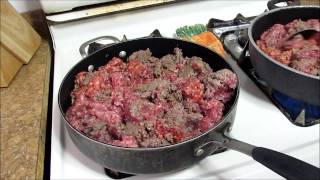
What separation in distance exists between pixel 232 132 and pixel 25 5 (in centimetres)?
68

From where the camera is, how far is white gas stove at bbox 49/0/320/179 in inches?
21.6

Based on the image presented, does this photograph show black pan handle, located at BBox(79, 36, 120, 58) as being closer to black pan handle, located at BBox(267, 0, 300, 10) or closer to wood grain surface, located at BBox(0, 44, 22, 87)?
wood grain surface, located at BBox(0, 44, 22, 87)

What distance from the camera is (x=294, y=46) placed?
662 mm

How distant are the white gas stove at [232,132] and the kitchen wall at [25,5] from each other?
17cm

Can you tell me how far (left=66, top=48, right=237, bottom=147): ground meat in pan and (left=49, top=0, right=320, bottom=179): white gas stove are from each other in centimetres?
7

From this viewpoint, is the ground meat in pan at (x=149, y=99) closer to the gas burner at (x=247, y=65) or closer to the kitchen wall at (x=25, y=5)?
the gas burner at (x=247, y=65)

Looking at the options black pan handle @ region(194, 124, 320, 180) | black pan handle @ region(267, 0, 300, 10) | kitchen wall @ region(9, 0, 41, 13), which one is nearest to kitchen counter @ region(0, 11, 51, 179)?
kitchen wall @ region(9, 0, 41, 13)

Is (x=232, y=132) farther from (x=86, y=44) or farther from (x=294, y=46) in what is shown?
(x=86, y=44)

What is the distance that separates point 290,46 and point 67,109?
44 centimetres

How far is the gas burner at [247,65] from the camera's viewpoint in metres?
0.63

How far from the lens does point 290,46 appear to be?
26.2 inches

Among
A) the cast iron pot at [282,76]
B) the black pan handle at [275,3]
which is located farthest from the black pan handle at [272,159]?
the black pan handle at [275,3]

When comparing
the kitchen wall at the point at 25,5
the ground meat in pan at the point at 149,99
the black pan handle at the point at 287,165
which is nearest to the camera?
the black pan handle at the point at 287,165

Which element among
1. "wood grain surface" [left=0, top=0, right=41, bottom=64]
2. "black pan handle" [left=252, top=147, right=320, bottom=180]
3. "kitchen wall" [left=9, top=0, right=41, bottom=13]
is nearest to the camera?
"black pan handle" [left=252, top=147, right=320, bottom=180]
